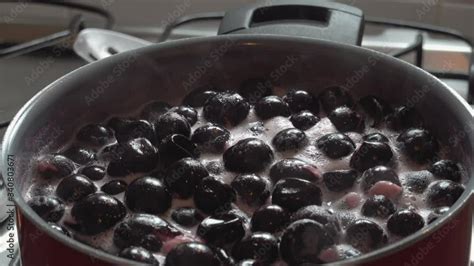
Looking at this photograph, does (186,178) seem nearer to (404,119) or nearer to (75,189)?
(75,189)

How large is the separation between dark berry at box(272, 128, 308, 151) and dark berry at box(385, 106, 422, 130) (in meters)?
0.09

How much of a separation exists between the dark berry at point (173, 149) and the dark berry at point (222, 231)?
0.11m

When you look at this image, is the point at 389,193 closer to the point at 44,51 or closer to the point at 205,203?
the point at 205,203

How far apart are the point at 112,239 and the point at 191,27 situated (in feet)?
2.49

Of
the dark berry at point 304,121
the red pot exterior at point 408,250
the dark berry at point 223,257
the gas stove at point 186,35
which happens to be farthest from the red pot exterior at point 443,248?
the gas stove at point 186,35

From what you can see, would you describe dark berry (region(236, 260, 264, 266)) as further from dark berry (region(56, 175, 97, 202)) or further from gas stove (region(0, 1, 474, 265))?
gas stove (region(0, 1, 474, 265))

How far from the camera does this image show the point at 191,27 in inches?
50.0

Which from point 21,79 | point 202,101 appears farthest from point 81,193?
point 21,79

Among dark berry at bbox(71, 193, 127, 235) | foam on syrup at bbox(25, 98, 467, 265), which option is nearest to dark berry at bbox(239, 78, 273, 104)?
foam on syrup at bbox(25, 98, 467, 265)

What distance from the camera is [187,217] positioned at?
574mm

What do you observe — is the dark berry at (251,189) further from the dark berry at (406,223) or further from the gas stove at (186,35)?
the gas stove at (186,35)

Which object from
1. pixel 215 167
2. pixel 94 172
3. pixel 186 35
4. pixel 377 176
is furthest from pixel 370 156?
pixel 186 35

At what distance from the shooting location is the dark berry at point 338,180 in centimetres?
61

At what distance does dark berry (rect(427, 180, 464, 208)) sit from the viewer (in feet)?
1.91
